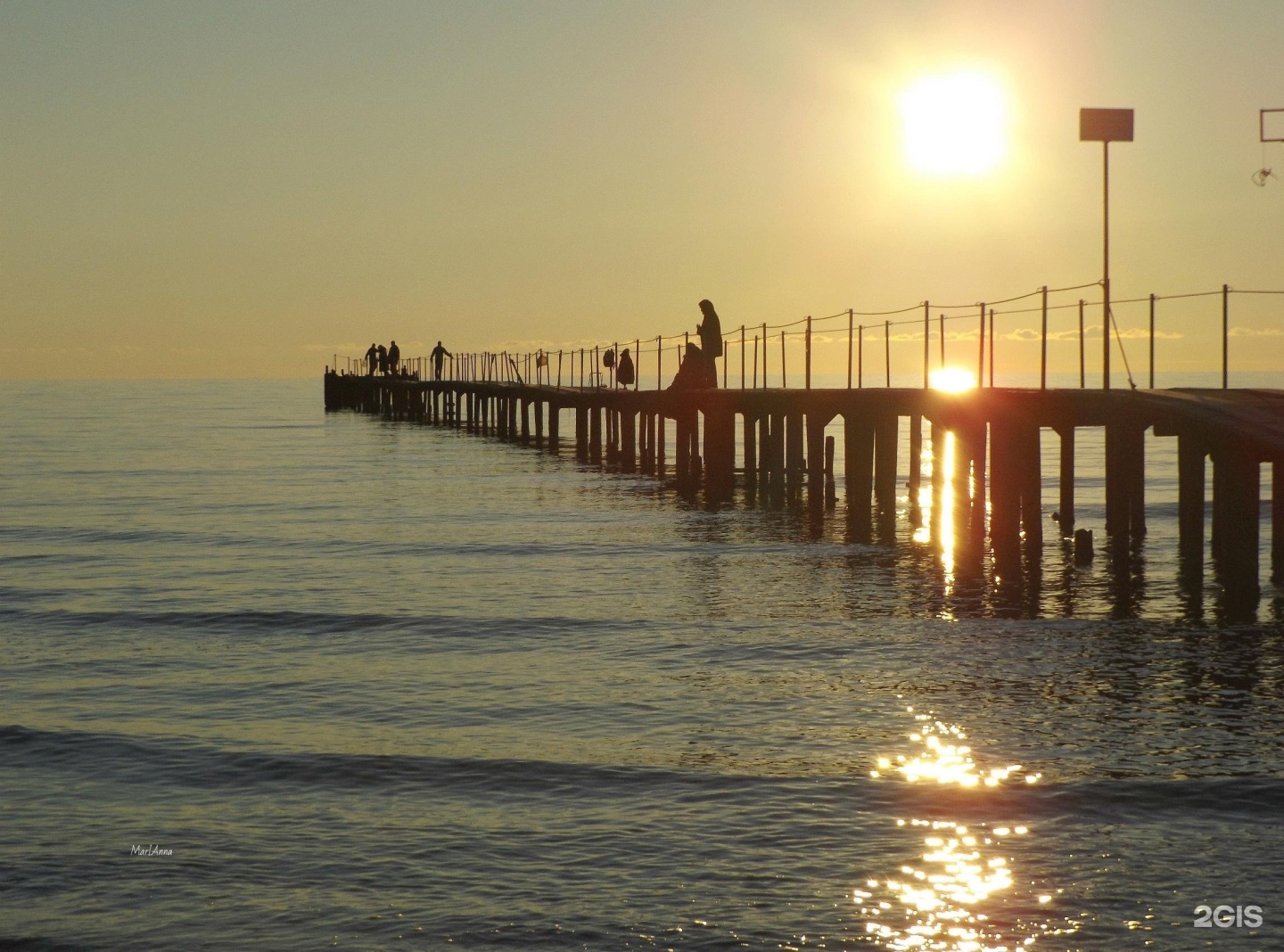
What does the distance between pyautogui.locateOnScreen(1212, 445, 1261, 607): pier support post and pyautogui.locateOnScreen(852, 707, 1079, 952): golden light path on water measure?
8.00m

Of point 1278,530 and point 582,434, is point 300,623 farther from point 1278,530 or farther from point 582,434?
point 582,434

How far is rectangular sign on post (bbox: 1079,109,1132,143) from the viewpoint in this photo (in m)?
18.6

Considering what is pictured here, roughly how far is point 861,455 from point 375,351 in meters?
64.7

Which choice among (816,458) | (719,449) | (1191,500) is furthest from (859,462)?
(1191,500)

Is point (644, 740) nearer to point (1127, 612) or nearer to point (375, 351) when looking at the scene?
point (1127, 612)

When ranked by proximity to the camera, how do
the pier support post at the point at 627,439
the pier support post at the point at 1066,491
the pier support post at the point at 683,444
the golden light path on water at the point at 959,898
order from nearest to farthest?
1. the golden light path on water at the point at 959,898
2. the pier support post at the point at 1066,491
3. the pier support post at the point at 683,444
4. the pier support post at the point at 627,439

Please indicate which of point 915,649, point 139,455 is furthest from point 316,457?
point 915,649

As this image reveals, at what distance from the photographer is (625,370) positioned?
153 feet

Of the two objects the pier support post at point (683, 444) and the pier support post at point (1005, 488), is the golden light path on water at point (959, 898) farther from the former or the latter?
the pier support post at point (683, 444)

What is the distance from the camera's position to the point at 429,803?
377 inches

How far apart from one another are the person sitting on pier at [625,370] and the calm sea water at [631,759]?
24.8 metres

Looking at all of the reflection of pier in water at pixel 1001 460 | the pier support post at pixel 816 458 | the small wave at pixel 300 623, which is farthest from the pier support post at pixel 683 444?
the small wave at pixel 300 623

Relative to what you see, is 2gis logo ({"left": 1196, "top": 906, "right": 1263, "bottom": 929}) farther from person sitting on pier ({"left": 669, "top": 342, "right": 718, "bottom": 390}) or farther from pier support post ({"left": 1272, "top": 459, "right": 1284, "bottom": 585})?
person sitting on pier ({"left": 669, "top": 342, "right": 718, "bottom": 390})

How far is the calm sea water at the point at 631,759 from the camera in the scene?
777cm
